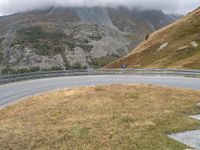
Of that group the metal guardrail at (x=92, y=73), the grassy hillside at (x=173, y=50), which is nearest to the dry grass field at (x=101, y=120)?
the metal guardrail at (x=92, y=73)

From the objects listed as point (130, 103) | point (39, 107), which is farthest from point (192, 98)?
point (39, 107)

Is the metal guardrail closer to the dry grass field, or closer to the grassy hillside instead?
the dry grass field

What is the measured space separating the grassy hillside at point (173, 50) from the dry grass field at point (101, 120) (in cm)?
4876

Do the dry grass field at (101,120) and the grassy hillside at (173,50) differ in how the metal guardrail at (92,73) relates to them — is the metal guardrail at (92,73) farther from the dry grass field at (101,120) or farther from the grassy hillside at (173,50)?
the grassy hillside at (173,50)

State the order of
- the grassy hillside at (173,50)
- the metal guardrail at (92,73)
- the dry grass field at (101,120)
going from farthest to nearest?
the grassy hillside at (173,50) → the metal guardrail at (92,73) → the dry grass field at (101,120)

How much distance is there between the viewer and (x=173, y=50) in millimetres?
95000

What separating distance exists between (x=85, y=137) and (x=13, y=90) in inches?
890

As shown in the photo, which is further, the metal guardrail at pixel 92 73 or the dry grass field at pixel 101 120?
the metal guardrail at pixel 92 73

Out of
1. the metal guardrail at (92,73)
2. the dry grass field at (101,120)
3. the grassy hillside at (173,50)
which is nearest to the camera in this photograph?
the dry grass field at (101,120)

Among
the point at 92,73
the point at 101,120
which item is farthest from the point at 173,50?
the point at 101,120

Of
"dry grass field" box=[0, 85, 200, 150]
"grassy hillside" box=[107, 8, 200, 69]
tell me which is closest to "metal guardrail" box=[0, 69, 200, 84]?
"dry grass field" box=[0, 85, 200, 150]

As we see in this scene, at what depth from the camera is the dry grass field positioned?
15859 millimetres

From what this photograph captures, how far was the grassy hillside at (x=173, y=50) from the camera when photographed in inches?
3388

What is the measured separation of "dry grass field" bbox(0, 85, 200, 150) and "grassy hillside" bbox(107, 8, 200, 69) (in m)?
48.8
